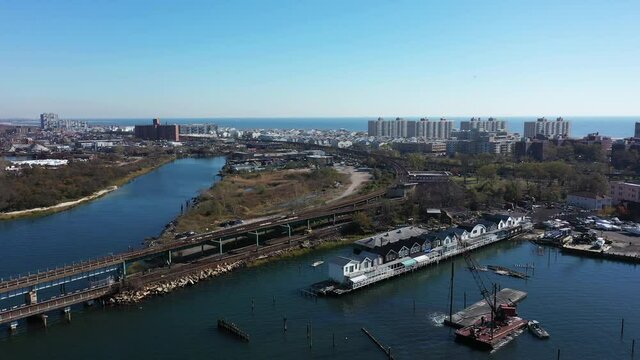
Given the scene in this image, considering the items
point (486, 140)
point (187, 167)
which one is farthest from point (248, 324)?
point (486, 140)

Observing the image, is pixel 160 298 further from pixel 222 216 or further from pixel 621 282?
pixel 621 282

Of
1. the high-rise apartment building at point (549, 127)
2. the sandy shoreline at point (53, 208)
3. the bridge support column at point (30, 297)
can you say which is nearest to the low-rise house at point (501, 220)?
the bridge support column at point (30, 297)

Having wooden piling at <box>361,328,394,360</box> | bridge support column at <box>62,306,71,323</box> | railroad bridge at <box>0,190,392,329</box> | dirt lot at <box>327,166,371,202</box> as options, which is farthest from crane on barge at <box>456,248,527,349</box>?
dirt lot at <box>327,166,371,202</box>

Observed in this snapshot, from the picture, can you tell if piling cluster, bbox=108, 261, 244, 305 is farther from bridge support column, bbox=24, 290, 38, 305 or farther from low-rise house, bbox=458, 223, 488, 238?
low-rise house, bbox=458, 223, 488, 238

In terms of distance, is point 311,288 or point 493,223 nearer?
point 311,288

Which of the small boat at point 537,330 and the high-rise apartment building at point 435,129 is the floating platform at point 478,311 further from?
the high-rise apartment building at point 435,129

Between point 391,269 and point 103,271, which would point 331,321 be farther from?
point 103,271
